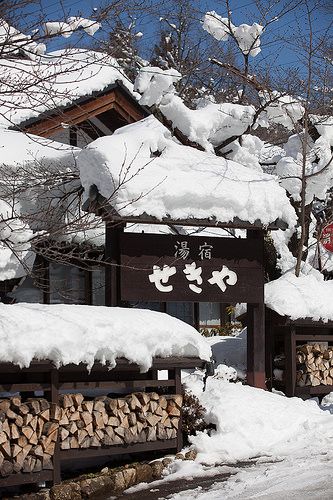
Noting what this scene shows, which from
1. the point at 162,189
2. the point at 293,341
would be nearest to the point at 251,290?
the point at 293,341

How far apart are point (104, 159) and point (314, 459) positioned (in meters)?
5.45

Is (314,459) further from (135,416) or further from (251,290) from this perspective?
(251,290)

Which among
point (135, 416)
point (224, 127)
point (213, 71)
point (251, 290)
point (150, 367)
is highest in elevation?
point (213, 71)

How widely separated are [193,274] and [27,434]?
5029mm

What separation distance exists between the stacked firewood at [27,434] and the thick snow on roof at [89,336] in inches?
24.0

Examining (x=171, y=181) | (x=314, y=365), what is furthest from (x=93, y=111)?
(x=314, y=365)

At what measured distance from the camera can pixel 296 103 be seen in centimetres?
1666

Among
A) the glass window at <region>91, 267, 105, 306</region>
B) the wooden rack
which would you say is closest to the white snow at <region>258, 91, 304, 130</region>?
the wooden rack

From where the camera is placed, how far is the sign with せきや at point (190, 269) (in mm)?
12523

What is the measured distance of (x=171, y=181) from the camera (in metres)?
12.7

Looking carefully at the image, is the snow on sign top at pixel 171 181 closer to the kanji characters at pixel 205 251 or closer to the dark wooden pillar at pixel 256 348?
the kanji characters at pixel 205 251

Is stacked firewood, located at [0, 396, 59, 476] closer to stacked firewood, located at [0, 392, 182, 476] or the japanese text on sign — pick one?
stacked firewood, located at [0, 392, 182, 476]

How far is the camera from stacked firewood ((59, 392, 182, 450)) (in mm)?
9430

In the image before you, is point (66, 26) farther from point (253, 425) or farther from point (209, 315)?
point (209, 315)
